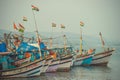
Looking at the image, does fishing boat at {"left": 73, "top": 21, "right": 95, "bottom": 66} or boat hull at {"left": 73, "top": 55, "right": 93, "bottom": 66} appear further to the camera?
boat hull at {"left": 73, "top": 55, "right": 93, "bottom": 66}

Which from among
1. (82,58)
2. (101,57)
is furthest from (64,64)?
(101,57)

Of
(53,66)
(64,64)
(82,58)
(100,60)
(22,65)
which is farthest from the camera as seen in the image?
(100,60)

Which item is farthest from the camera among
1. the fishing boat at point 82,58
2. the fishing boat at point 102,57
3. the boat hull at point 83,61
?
the fishing boat at point 102,57

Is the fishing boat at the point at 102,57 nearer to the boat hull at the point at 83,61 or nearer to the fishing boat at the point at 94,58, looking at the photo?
the fishing boat at the point at 94,58

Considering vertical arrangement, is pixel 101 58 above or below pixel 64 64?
above

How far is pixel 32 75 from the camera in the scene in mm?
29984

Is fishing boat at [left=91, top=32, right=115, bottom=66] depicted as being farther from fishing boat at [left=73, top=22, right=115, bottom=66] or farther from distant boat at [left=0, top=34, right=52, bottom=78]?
distant boat at [left=0, top=34, right=52, bottom=78]

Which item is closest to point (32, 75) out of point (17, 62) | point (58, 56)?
point (17, 62)

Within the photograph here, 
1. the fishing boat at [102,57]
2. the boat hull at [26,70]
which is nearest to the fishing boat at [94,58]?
the fishing boat at [102,57]

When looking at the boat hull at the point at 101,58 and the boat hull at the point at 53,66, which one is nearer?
the boat hull at the point at 53,66

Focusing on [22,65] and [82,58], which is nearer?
[22,65]

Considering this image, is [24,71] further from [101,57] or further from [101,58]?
[101,58]

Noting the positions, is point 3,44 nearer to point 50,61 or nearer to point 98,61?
point 50,61

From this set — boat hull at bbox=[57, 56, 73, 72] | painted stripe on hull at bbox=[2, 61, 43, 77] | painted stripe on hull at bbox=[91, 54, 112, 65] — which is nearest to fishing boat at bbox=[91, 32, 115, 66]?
painted stripe on hull at bbox=[91, 54, 112, 65]
